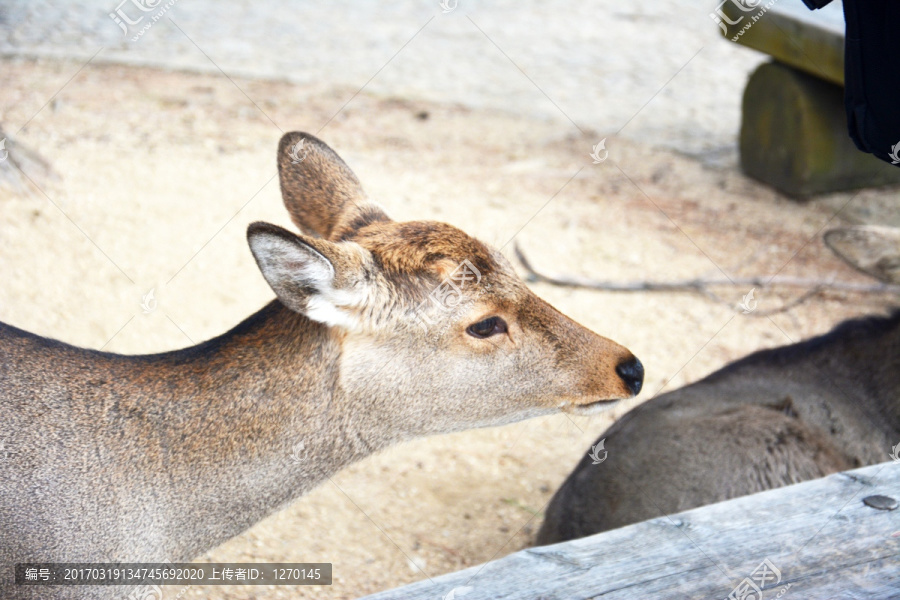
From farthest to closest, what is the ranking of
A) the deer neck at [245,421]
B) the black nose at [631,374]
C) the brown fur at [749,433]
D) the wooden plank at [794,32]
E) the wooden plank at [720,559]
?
the wooden plank at [794,32]
the brown fur at [749,433]
the black nose at [631,374]
the deer neck at [245,421]
the wooden plank at [720,559]

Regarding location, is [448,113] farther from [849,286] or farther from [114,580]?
[114,580]

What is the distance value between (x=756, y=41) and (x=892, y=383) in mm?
4789

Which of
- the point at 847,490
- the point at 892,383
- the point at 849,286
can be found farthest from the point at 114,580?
the point at 849,286

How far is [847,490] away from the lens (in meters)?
3.10

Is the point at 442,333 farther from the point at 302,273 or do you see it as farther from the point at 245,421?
the point at 245,421

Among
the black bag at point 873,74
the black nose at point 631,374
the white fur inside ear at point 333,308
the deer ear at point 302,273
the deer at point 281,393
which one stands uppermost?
the black bag at point 873,74

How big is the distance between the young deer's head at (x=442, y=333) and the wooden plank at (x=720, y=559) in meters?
0.54

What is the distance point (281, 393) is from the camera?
9.30 ft

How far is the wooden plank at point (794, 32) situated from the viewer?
762 cm

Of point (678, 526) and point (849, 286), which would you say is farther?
point (849, 286)

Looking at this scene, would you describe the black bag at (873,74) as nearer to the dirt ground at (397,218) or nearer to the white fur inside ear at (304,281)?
the white fur inside ear at (304,281)

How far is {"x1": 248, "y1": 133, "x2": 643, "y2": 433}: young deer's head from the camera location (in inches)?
112

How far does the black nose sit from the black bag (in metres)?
1.06

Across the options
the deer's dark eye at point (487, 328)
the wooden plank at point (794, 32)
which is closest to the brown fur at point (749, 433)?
the deer's dark eye at point (487, 328)
